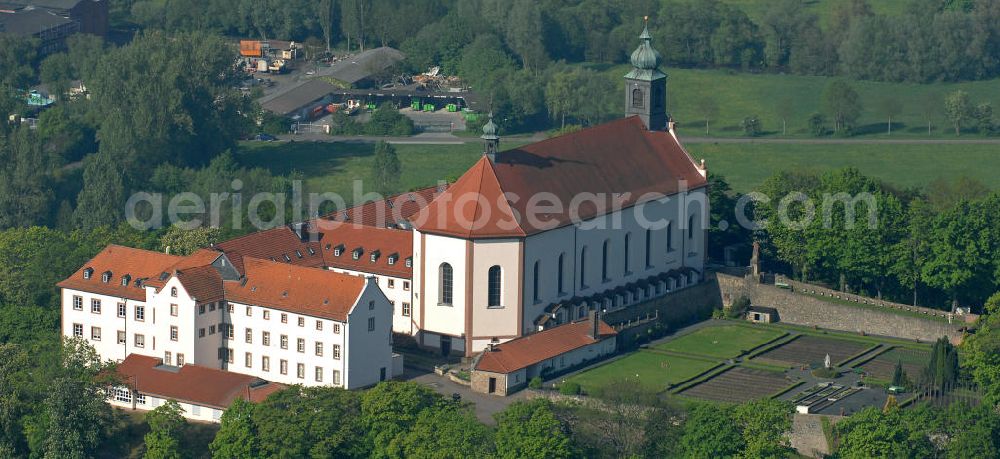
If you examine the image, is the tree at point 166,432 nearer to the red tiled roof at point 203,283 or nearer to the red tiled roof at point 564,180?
the red tiled roof at point 203,283

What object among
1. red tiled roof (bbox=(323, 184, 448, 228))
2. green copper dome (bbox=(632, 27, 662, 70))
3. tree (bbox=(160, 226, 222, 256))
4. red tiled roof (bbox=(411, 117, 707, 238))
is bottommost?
tree (bbox=(160, 226, 222, 256))

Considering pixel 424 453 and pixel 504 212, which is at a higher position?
pixel 504 212

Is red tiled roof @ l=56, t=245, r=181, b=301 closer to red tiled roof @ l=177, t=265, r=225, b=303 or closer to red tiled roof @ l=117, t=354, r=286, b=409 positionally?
red tiled roof @ l=177, t=265, r=225, b=303

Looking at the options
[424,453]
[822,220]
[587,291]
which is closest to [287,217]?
[587,291]

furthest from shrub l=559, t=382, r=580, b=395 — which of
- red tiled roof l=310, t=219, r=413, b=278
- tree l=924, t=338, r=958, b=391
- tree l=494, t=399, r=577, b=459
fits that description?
tree l=924, t=338, r=958, b=391

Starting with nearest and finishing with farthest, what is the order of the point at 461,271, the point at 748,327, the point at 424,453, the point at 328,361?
the point at 424,453 → the point at 328,361 → the point at 461,271 → the point at 748,327

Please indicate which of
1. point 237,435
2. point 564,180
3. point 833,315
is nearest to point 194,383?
point 237,435

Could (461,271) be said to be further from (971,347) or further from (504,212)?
(971,347)

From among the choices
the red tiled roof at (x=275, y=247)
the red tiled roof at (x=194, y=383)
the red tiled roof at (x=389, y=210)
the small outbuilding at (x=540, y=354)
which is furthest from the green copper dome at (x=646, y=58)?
the red tiled roof at (x=194, y=383)
